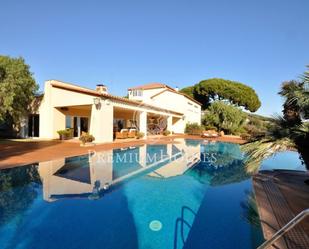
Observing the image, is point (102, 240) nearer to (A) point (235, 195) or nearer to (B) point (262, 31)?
(A) point (235, 195)

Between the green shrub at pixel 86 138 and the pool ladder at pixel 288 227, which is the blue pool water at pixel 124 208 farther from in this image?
the green shrub at pixel 86 138

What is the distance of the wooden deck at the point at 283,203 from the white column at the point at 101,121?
548 inches

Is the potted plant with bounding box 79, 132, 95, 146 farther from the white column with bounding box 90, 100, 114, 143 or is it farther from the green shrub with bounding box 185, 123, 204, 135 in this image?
the green shrub with bounding box 185, 123, 204, 135

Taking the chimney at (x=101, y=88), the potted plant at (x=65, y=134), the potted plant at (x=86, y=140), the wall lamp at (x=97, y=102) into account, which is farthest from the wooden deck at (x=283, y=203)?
the chimney at (x=101, y=88)

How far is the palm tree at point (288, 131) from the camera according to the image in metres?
4.59

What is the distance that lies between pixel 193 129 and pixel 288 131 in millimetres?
30362

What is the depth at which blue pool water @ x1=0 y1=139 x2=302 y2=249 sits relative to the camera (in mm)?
4645

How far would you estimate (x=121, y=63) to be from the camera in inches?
1149

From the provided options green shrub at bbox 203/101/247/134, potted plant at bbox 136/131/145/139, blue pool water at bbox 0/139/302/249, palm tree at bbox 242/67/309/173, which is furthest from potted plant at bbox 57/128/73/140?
green shrub at bbox 203/101/247/134

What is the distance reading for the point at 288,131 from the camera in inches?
195

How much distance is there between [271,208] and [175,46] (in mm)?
21607

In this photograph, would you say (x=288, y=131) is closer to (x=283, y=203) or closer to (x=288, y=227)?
(x=283, y=203)

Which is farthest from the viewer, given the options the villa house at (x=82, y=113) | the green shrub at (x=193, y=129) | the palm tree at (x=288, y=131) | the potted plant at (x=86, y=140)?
the green shrub at (x=193, y=129)

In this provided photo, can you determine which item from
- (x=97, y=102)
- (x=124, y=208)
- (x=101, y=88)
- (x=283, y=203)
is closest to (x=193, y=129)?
(x=101, y=88)
